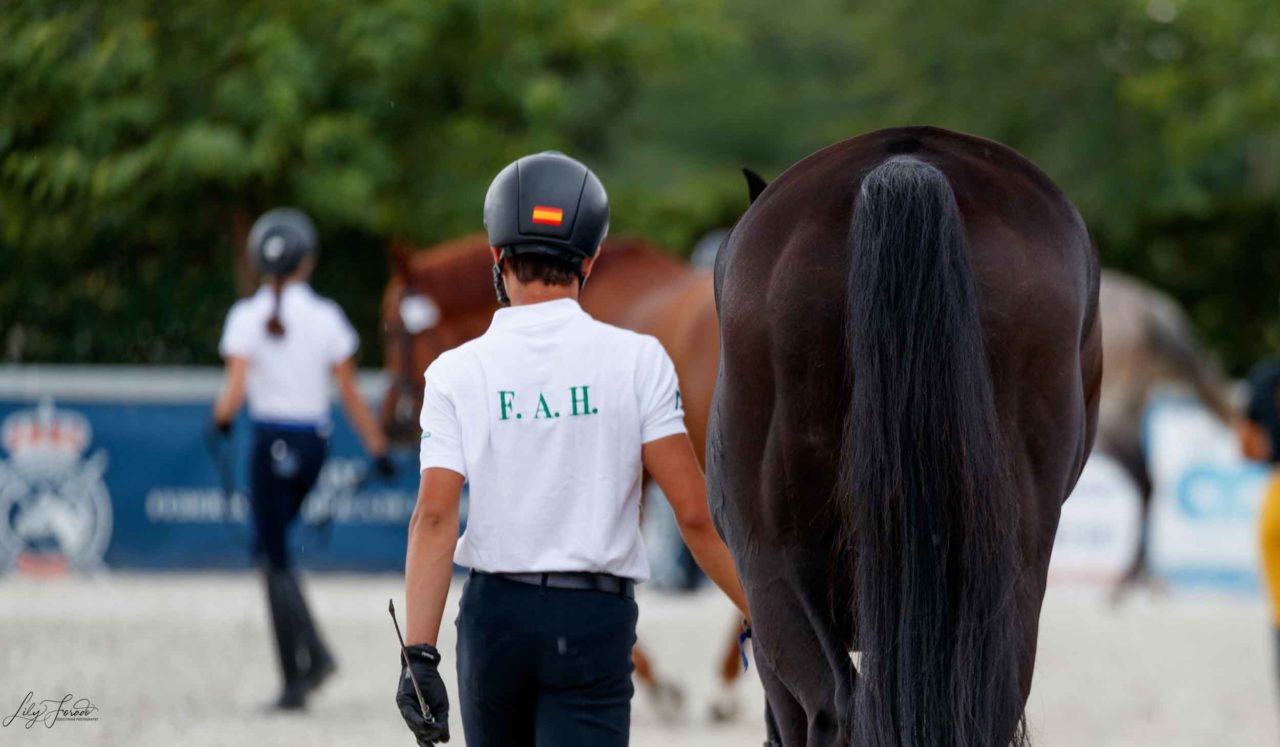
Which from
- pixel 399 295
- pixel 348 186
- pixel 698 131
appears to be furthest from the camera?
pixel 698 131

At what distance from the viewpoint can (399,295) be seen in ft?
29.0

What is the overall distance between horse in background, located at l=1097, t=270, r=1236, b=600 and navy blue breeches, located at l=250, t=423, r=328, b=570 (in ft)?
22.1

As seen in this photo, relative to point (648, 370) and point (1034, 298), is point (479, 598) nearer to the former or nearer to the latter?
point (648, 370)

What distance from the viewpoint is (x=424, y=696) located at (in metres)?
3.23

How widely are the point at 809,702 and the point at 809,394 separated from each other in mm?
606

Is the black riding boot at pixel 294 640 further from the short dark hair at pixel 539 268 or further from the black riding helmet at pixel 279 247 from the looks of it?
the short dark hair at pixel 539 268

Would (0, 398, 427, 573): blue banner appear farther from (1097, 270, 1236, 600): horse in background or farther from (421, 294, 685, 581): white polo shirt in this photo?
(421, 294, 685, 581): white polo shirt

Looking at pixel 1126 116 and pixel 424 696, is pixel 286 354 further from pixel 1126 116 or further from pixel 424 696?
pixel 1126 116

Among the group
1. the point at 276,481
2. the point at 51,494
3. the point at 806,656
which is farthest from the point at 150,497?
the point at 806,656

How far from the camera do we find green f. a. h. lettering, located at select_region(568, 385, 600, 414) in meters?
3.38

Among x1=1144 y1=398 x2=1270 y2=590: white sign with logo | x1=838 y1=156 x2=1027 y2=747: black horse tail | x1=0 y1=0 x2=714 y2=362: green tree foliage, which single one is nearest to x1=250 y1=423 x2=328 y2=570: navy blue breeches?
x1=0 y1=0 x2=714 y2=362: green tree foliage

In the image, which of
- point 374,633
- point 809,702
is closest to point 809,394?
point 809,702

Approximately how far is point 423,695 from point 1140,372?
10.8 meters

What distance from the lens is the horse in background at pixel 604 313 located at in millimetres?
7039
